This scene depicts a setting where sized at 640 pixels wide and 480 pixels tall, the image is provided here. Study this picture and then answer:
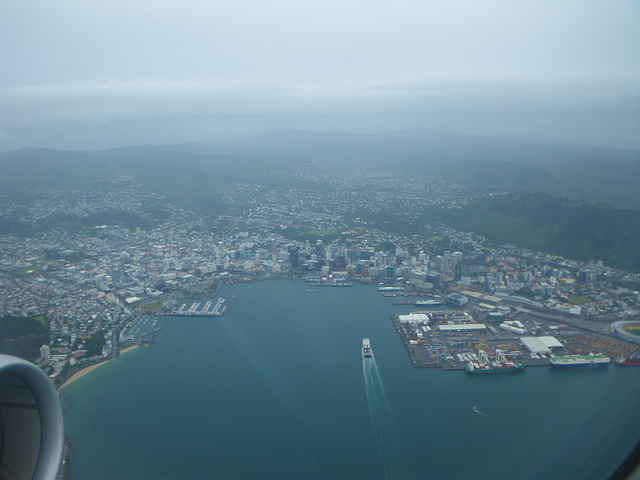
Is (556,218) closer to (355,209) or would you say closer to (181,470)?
(355,209)

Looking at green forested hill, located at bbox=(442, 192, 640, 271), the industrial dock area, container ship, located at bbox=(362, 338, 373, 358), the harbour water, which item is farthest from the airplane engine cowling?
green forested hill, located at bbox=(442, 192, 640, 271)

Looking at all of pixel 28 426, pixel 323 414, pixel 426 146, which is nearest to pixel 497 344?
pixel 323 414

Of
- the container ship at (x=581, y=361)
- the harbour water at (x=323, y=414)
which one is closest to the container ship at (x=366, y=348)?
the harbour water at (x=323, y=414)

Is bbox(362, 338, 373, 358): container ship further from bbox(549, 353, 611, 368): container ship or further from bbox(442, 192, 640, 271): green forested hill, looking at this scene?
bbox(442, 192, 640, 271): green forested hill

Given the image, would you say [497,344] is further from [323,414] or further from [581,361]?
[323,414]

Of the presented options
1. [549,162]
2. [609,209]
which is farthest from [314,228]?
[549,162]

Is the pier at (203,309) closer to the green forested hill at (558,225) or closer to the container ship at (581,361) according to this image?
the container ship at (581,361)
